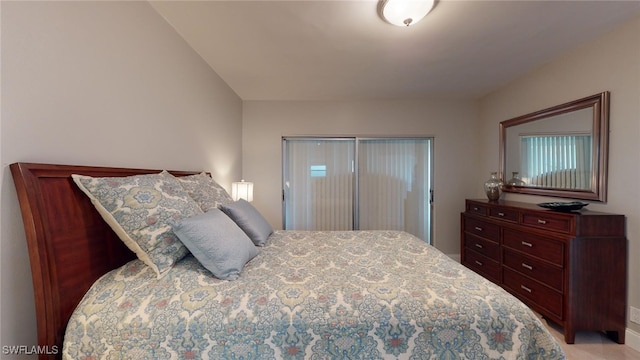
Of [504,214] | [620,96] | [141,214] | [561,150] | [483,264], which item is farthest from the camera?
[483,264]

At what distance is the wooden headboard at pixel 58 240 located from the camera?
33.4 inches

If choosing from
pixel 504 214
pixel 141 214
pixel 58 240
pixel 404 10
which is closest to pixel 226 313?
pixel 141 214

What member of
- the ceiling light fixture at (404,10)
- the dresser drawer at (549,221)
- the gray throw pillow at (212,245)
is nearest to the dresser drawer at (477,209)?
the dresser drawer at (549,221)

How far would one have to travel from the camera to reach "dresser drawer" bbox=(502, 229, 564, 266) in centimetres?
182

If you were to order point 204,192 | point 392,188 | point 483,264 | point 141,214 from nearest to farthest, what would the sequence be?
point 141,214 < point 204,192 < point 483,264 < point 392,188

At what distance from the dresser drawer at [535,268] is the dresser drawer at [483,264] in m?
0.15

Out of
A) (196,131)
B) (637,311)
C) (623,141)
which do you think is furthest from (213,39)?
(637,311)

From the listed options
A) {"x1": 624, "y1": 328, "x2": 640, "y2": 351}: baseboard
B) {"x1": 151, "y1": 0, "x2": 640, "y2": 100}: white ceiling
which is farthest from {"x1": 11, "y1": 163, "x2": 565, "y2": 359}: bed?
{"x1": 624, "y1": 328, "x2": 640, "y2": 351}: baseboard

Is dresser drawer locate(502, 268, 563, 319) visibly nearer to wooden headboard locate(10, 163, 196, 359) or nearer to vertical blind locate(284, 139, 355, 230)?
vertical blind locate(284, 139, 355, 230)

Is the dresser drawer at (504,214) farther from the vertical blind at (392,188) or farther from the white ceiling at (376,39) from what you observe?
the white ceiling at (376,39)

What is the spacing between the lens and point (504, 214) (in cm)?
235

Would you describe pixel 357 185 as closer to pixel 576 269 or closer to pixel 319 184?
pixel 319 184

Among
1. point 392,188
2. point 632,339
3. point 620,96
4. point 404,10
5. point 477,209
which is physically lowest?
point 632,339

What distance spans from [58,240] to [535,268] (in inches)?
125
